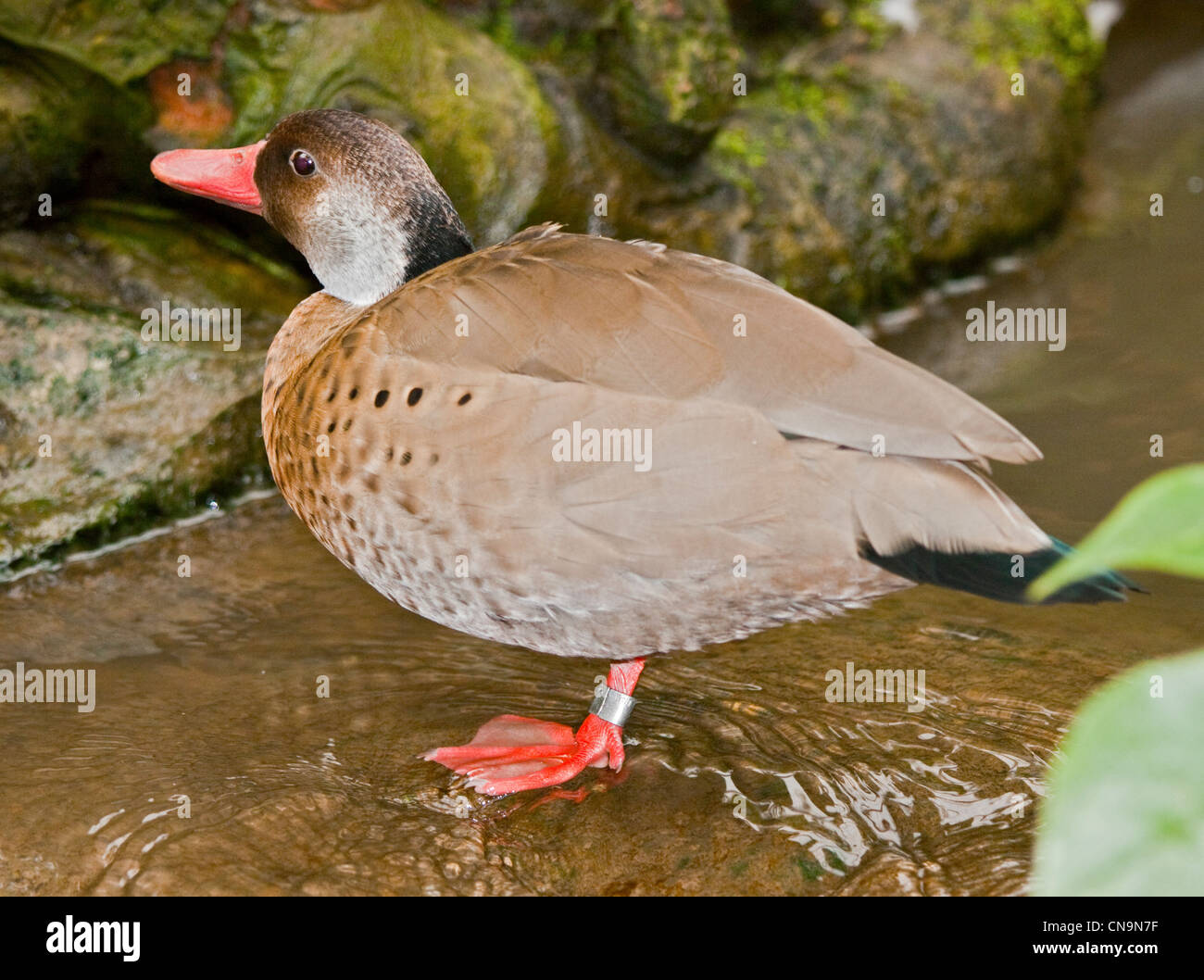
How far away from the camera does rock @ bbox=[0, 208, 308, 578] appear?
395 centimetres

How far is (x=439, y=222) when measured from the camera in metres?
3.33

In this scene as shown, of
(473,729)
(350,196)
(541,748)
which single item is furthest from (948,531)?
(350,196)

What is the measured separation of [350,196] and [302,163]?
0.55 ft

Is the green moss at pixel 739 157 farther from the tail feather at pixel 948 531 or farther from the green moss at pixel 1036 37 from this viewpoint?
the tail feather at pixel 948 531

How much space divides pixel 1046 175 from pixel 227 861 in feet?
18.9

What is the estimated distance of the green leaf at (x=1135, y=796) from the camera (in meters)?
0.74

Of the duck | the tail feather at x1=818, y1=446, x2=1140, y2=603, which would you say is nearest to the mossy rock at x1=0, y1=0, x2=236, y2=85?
the duck

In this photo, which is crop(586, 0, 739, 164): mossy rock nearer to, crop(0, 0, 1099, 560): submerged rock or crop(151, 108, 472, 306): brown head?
crop(0, 0, 1099, 560): submerged rock

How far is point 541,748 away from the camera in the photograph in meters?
3.00

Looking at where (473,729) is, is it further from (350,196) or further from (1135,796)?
(1135,796)

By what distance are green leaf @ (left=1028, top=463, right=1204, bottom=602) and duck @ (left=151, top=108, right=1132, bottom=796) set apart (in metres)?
1.69

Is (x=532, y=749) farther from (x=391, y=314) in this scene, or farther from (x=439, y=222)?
(x=439, y=222)

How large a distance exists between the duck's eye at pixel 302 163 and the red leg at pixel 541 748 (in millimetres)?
1545
